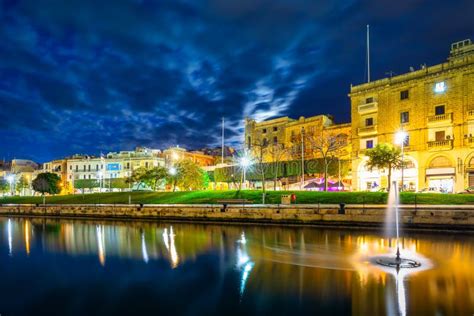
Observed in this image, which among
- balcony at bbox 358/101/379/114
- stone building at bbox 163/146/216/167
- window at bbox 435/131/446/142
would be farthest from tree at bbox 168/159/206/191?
window at bbox 435/131/446/142

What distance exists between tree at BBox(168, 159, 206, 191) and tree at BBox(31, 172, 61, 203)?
99.2 ft

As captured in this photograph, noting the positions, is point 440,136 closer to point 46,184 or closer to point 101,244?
point 101,244

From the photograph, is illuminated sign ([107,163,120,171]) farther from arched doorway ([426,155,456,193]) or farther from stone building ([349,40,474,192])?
arched doorway ([426,155,456,193])

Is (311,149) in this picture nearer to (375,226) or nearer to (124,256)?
(375,226)

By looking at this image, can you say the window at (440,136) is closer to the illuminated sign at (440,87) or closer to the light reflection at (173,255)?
the illuminated sign at (440,87)

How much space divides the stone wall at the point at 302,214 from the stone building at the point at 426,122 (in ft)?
56.1

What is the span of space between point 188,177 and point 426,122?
119 feet

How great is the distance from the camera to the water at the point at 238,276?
10852 mm

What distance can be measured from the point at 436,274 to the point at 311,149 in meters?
46.6

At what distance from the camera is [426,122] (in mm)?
42031

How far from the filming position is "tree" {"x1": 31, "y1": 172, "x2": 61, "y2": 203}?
65.9 m

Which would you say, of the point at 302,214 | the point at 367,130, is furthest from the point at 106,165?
the point at 302,214

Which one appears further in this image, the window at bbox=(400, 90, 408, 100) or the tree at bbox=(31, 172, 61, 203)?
the tree at bbox=(31, 172, 61, 203)

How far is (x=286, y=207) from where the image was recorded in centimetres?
3008
